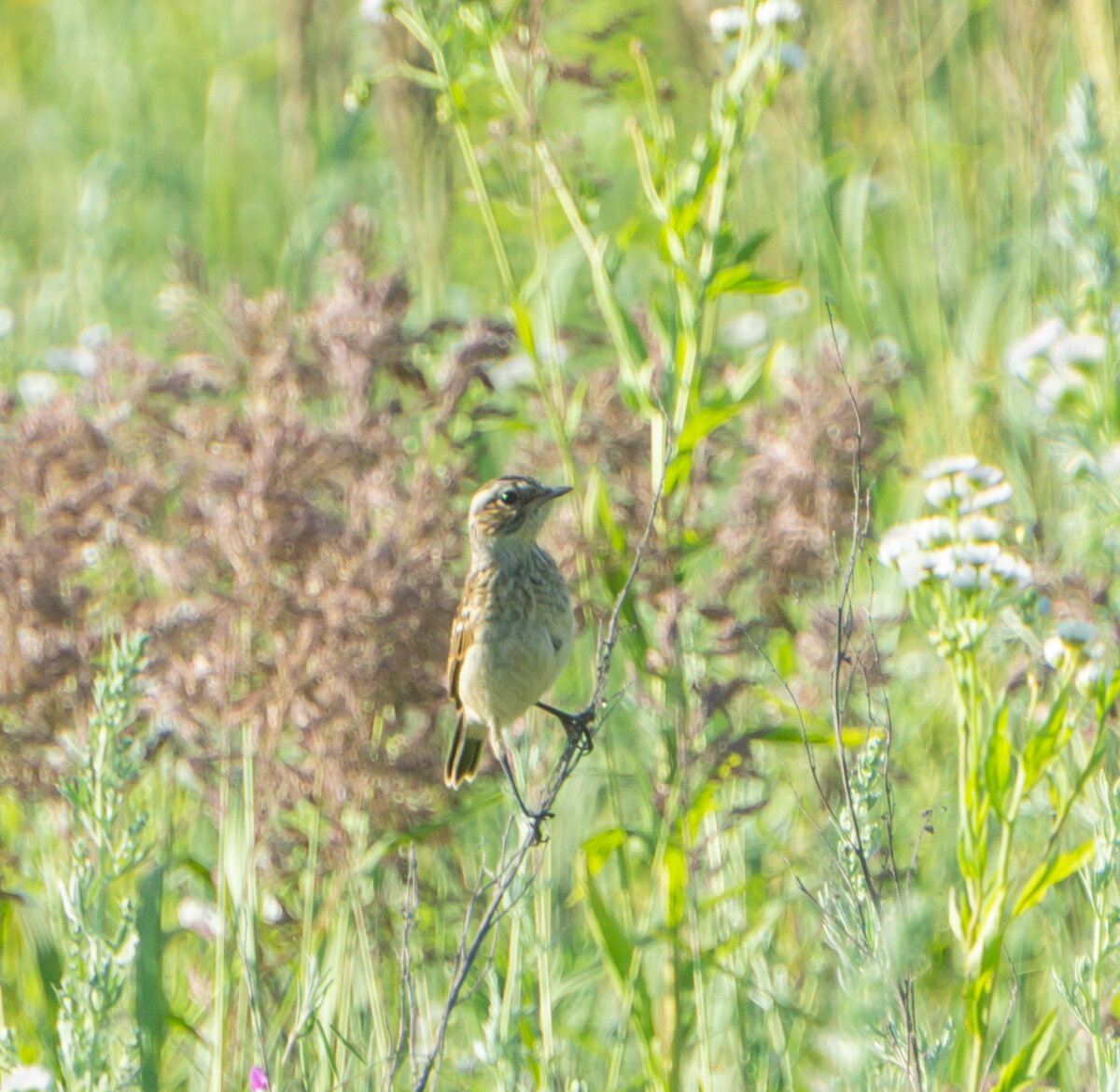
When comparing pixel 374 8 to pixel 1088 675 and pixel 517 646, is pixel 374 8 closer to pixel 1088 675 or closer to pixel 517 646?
pixel 517 646

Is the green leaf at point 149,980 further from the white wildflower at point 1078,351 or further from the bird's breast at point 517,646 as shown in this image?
the white wildflower at point 1078,351

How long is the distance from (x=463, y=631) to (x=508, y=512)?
1.01 ft

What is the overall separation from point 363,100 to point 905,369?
5.62 ft

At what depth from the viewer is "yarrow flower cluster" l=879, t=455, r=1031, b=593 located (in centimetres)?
237

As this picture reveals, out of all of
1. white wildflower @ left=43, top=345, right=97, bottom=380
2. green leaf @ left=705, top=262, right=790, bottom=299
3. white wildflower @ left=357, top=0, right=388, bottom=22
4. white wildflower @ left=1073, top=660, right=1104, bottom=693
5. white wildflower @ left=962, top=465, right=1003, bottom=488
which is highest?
white wildflower @ left=357, top=0, right=388, bottom=22

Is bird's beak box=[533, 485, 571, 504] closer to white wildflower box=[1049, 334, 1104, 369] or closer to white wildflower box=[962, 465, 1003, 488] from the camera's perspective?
white wildflower box=[962, 465, 1003, 488]

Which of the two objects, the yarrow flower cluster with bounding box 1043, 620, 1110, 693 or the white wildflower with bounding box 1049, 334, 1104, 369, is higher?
the white wildflower with bounding box 1049, 334, 1104, 369

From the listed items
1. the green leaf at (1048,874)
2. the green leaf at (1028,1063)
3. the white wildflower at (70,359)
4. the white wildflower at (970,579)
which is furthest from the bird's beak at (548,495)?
the white wildflower at (70,359)

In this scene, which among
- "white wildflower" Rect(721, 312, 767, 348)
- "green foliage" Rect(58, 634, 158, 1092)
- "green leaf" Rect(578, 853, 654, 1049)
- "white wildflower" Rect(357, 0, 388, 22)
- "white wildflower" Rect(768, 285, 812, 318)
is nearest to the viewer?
"green foliage" Rect(58, 634, 158, 1092)

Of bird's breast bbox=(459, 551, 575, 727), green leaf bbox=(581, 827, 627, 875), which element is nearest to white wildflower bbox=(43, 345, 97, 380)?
bird's breast bbox=(459, 551, 575, 727)

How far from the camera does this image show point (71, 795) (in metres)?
2.08

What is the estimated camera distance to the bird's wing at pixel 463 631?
11.1ft

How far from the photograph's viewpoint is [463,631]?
344 cm

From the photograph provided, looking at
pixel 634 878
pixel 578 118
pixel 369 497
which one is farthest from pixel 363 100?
pixel 578 118
